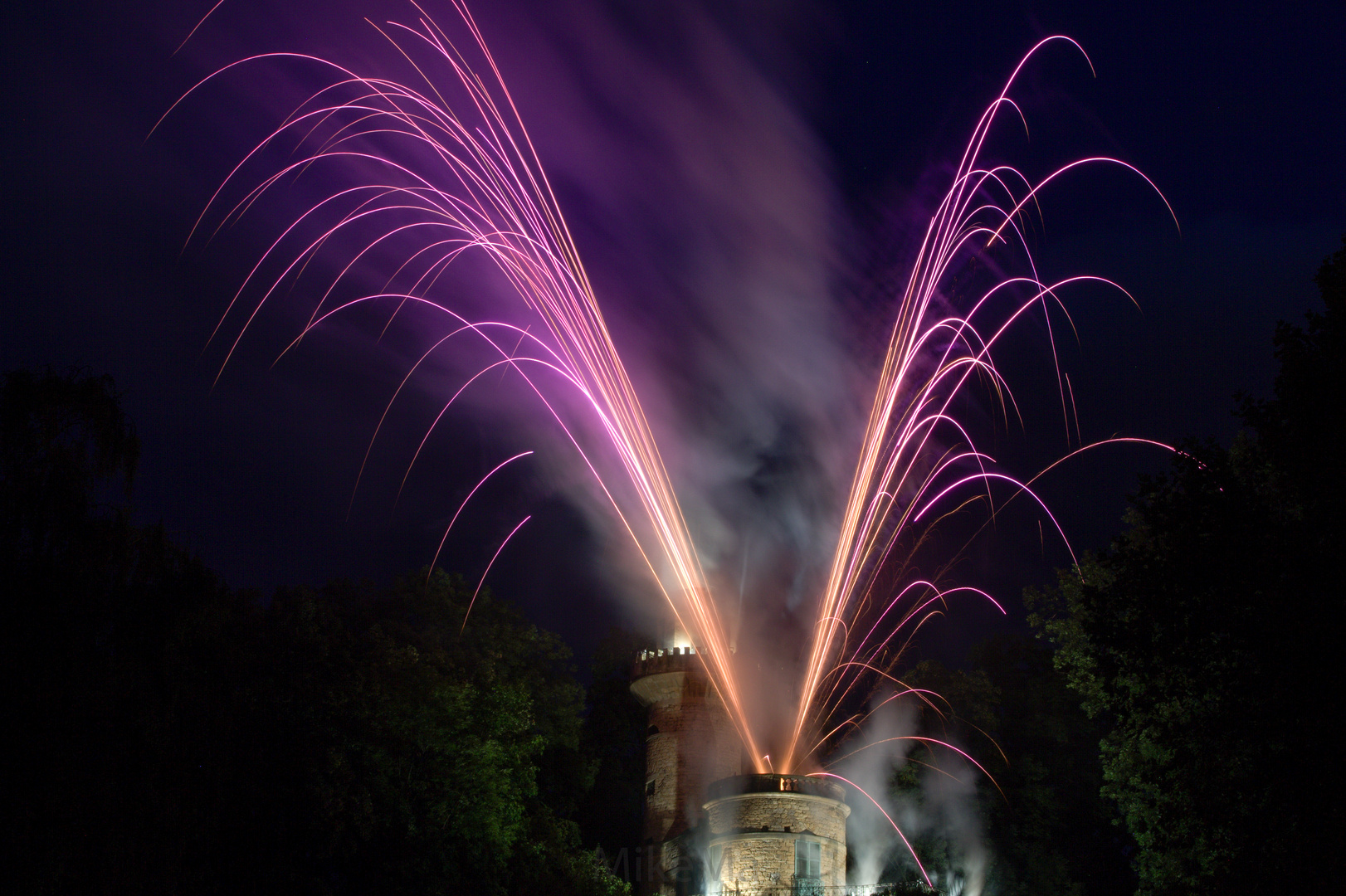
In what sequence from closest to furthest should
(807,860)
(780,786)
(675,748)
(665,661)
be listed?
(807,860), (780,786), (675,748), (665,661)

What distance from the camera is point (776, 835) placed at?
30.4 meters

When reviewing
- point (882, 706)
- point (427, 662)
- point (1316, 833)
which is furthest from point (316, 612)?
point (1316, 833)

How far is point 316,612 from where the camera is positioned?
94.8ft

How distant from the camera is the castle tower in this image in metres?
37.2

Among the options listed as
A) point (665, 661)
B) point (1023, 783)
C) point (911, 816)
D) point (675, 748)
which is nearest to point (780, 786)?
point (911, 816)

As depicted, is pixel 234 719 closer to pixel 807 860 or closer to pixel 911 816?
pixel 807 860

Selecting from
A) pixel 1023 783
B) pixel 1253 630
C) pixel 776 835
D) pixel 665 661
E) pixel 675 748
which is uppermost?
pixel 665 661

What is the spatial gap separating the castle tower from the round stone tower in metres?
4.89

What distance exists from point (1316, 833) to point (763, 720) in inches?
956

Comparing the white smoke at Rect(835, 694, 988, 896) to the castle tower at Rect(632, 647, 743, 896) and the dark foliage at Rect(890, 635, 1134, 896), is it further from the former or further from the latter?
the castle tower at Rect(632, 647, 743, 896)

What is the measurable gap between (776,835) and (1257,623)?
19.2 metres

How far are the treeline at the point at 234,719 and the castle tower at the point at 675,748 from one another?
2836mm

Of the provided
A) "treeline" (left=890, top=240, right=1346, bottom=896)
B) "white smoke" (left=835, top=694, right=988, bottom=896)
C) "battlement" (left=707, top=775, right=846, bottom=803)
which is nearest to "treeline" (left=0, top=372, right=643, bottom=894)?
"battlement" (left=707, top=775, right=846, bottom=803)

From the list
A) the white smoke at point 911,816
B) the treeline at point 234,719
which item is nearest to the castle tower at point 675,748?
the treeline at point 234,719
